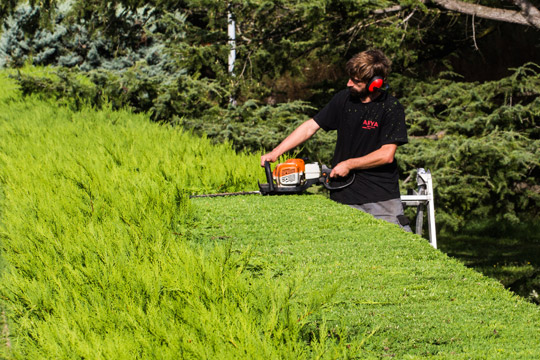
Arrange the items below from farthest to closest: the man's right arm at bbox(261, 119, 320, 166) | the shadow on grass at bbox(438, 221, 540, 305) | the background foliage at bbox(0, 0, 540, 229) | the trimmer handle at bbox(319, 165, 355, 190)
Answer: the shadow on grass at bbox(438, 221, 540, 305) < the background foliage at bbox(0, 0, 540, 229) < the man's right arm at bbox(261, 119, 320, 166) < the trimmer handle at bbox(319, 165, 355, 190)

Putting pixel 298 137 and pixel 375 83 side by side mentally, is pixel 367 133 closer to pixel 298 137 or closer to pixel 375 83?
pixel 375 83

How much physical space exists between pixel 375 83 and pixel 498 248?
18.1 ft

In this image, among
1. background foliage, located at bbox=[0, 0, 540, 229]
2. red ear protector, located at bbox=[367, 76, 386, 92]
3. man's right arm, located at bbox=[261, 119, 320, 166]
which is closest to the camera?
red ear protector, located at bbox=[367, 76, 386, 92]

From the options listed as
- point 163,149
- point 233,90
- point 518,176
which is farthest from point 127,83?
point 518,176

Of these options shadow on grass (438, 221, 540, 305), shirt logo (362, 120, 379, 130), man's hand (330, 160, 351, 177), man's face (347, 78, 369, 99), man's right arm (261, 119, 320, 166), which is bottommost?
shadow on grass (438, 221, 540, 305)

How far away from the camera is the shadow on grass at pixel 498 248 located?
8.12 m

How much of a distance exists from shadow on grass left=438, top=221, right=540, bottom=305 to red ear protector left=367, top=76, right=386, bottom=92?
3759mm

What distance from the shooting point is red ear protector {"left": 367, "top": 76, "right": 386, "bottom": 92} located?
14.8ft

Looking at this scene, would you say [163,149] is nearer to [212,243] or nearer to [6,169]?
[6,169]

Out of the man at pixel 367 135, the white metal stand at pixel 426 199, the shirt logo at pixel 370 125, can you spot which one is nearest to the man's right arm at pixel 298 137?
the man at pixel 367 135

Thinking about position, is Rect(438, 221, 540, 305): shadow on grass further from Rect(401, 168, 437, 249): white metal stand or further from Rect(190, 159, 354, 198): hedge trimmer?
Rect(190, 159, 354, 198): hedge trimmer

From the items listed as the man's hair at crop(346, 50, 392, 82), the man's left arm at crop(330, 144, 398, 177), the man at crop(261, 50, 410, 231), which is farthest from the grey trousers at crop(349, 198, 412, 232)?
the man's hair at crop(346, 50, 392, 82)

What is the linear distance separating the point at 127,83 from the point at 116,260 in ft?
19.7

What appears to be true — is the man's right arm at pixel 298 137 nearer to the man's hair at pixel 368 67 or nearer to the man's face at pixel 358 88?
the man's face at pixel 358 88
